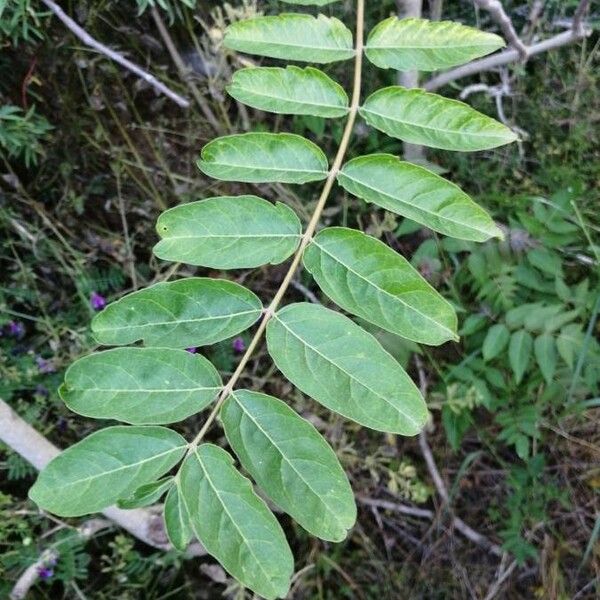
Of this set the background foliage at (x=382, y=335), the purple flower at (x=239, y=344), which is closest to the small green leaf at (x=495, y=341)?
the background foliage at (x=382, y=335)

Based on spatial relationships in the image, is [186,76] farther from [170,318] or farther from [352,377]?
[352,377]

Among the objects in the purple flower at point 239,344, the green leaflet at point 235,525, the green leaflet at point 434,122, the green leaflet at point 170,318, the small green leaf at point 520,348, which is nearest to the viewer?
Result: the green leaflet at point 235,525

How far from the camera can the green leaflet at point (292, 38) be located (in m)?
1.15

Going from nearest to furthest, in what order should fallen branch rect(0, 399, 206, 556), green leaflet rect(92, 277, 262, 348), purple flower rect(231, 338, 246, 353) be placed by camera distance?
1. green leaflet rect(92, 277, 262, 348)
2. fallen branch rect(0, 399, 206, 556)
3. purple flower rect(231, 338, 246, 353)

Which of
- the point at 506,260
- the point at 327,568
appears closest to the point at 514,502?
the point at 327,568

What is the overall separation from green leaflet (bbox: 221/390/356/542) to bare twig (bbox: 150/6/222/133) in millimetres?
1190

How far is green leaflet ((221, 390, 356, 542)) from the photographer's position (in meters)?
0.86

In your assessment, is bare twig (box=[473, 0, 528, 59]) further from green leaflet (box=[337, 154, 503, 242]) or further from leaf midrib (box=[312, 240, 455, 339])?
leaf midrib (box=[312, 240, 455, 339])

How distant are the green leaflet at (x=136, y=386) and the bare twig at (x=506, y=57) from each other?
1.24 metres

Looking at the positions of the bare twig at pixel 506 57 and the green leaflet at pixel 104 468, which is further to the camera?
the bare twig at pixel 506 57

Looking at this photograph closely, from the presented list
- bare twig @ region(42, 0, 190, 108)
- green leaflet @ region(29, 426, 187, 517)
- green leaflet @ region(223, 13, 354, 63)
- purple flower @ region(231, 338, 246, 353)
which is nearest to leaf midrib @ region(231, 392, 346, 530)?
green leaflet @ region(29, 426, 187, 517)

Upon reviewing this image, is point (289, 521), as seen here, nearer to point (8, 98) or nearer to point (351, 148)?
point (351, 148)

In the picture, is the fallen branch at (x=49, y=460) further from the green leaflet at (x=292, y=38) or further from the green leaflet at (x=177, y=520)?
the green leaflet at (x=292, y=38)

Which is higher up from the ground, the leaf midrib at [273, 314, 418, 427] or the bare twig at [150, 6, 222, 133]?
the bare twig at [150, 6, 222, 133]
